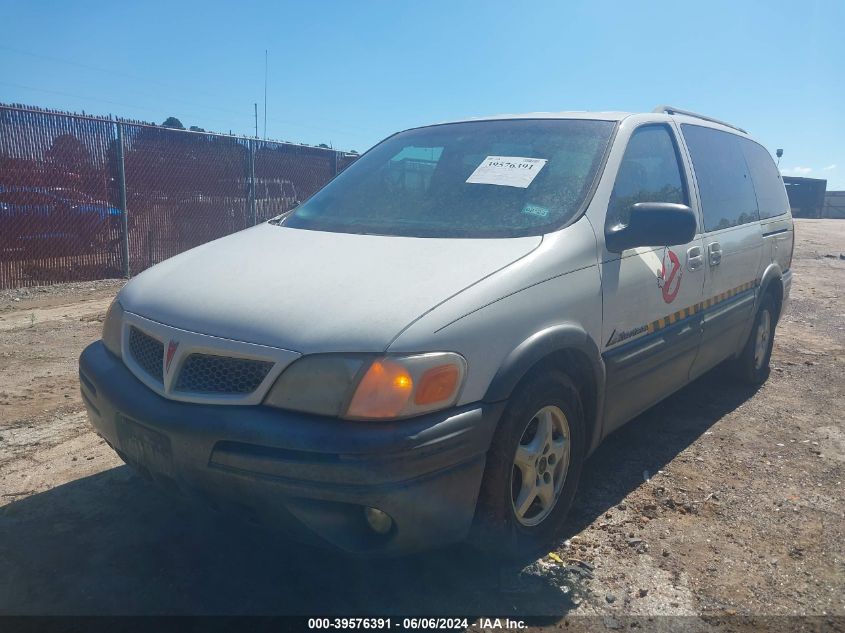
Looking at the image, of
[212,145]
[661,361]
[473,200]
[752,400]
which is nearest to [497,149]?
[473,200]

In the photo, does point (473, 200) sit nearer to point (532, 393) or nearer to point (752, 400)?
point (532, 393)

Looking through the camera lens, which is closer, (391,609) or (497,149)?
(391,609)

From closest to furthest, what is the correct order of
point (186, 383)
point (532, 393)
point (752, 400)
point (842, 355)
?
point (186, 383) → point (532, 393) → point (752, 400) → point (842, 355)

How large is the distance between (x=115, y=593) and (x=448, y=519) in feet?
4.22

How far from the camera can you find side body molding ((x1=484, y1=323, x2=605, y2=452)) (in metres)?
2.45

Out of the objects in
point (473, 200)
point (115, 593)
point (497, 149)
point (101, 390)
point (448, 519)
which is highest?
point (497, 149)

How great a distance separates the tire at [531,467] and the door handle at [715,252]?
66.0 inches

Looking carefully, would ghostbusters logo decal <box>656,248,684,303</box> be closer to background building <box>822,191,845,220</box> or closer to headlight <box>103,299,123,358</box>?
headlight <box>103,299,123,358</box>

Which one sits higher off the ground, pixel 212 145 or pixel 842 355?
pixel 212 145

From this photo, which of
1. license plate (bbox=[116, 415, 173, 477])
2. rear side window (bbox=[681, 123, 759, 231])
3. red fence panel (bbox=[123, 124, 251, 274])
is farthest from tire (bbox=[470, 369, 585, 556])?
red fence panel (bbox=[123, 124, 251, 274])

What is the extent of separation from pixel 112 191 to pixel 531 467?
8.66 metres

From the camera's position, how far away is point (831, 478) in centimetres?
376

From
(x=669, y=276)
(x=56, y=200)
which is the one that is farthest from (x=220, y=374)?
(x=56, y=200)

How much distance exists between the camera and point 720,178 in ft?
14.8
